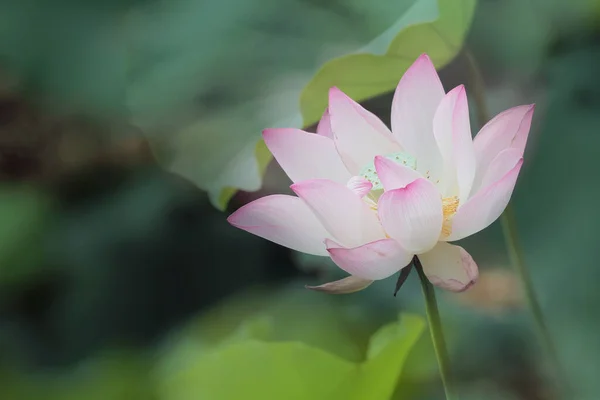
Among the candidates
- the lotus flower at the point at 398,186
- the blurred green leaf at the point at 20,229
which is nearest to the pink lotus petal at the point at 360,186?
the lotus flower at the point at 398,186

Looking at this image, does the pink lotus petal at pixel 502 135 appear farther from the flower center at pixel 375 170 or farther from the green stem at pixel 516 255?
the green stem at pixel 516 255

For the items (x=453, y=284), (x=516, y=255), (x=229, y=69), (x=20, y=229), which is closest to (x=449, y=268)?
(x=453, y=284)

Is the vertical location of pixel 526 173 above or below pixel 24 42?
below

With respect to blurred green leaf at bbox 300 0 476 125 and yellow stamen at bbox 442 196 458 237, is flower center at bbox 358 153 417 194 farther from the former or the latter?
blurred green leaf at bbox 300 0 476 125

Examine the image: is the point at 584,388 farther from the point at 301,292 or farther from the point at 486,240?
the point at 301,292

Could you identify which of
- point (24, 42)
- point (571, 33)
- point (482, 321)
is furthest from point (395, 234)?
point (24, 42)

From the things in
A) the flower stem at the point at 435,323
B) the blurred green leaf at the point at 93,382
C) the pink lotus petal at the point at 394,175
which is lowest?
the blurred green leaf at the point at 93,382

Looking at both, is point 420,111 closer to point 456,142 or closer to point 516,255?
point 456,142
